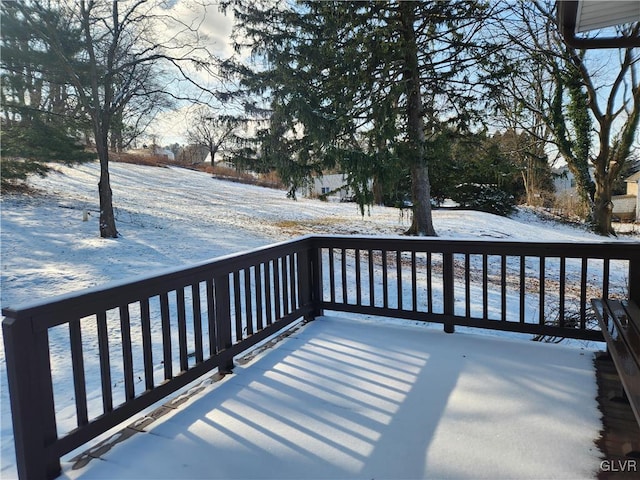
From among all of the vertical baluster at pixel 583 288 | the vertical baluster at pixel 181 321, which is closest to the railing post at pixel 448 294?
the vertical baluster at pixel 583 288

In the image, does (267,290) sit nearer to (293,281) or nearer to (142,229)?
(293,281)

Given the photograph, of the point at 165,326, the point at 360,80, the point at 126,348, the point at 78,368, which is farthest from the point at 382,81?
the point at 78,368

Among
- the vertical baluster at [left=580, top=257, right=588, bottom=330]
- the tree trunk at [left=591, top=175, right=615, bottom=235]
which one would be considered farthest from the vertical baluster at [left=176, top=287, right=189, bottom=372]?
the tree trunk at [left=591, top=175, right=615, bottom=235]

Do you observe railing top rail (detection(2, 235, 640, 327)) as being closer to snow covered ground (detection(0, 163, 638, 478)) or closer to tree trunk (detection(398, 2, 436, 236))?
snow covered ground (detection(0, 163, 638, 478))

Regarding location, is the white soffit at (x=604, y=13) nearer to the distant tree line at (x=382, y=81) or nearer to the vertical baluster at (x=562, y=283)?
the vertical baluster at (x=562, y=283)

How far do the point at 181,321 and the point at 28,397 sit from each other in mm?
874

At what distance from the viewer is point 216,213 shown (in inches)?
484

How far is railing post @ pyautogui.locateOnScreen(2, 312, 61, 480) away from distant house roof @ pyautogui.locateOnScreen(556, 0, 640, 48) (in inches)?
118

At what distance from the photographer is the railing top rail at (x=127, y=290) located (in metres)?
1.74

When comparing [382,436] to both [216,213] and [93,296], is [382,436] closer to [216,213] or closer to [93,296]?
[93,296]

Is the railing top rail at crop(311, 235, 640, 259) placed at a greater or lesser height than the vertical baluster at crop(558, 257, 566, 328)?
greater

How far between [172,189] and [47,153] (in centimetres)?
844

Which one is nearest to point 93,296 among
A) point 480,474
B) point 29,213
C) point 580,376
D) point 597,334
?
point 480,474

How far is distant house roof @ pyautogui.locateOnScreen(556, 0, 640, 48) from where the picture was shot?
2316 millimetres
